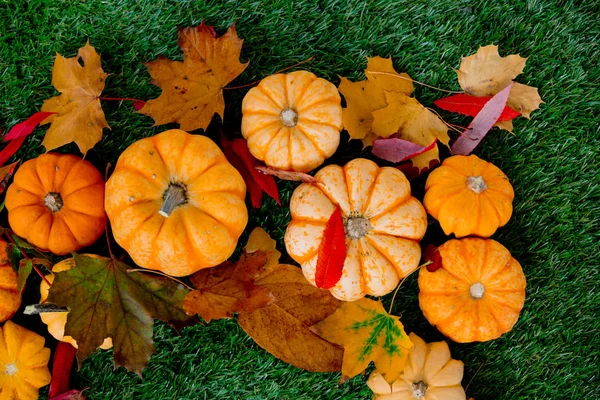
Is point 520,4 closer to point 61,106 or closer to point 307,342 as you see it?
point 307,342

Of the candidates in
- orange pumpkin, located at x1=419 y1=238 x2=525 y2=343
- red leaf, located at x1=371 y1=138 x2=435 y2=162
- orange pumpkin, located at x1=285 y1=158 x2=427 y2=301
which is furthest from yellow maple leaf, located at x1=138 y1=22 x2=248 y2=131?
orange pumpkin, located at x1=419 y1=238 x2=525 y2=343

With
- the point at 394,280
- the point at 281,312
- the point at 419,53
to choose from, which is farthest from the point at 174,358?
the point at 419,53

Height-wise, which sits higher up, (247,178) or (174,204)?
(174,204)

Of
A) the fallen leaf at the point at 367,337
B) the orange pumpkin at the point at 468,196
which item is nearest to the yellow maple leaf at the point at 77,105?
the fallen leaf at the point at 367,337

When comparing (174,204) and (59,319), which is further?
(59,319)

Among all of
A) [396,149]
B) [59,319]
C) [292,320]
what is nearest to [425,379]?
[292,320]

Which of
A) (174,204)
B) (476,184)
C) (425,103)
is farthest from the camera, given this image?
(425,103)

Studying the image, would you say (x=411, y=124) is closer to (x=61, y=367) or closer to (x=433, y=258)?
(x=433, y=258)
